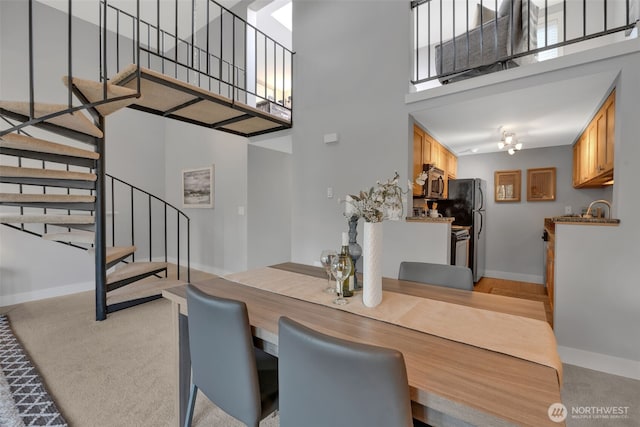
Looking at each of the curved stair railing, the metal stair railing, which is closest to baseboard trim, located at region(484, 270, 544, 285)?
the metal stair railing

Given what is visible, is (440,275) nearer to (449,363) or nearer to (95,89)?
(449,363)

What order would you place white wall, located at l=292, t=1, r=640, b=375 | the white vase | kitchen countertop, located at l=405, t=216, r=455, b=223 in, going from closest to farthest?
the white vase, white wall, located at l=292, t=1, r=640, b=375, kitchen countertop, located at l=405, t=216, r=455, b=223

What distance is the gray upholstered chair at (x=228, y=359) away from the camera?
1.01m

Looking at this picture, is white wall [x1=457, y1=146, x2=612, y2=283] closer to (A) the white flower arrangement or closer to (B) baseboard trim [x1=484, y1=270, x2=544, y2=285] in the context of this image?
(B) baseboard trim [x1=484, y1=270, x2=544, y2=285]

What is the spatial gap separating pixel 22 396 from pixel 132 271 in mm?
1699

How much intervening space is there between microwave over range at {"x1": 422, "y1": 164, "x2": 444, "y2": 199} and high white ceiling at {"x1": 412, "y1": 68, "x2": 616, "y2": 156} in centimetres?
45

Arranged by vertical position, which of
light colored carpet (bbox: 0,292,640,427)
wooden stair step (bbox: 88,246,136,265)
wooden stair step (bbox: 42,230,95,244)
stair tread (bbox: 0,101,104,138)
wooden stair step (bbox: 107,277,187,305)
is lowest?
light colored carpet (bbox: 0,292,640,427)

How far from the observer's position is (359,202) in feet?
4.24

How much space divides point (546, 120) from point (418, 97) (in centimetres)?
149

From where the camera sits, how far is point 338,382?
2.36 ft

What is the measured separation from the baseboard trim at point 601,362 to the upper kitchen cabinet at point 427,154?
1.90 metres

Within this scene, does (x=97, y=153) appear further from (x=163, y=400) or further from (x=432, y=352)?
(x=432, y=352)

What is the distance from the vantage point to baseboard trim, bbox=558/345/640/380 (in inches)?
77.6

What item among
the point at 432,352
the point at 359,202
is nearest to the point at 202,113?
the point at 359,202
